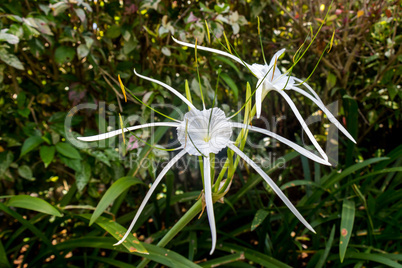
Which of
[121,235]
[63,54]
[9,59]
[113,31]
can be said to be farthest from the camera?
[113,31]

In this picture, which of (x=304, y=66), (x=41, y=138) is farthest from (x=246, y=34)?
(x=41, y=138)

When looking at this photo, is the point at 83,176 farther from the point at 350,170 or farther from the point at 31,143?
the point at 350,170

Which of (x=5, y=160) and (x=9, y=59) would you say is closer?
(x=9, y=59)

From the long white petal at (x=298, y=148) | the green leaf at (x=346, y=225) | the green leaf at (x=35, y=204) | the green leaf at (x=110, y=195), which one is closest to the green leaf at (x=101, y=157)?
the green leaf at (x=110, y=195)

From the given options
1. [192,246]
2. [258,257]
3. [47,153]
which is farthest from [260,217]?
[47,153]

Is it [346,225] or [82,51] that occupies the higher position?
[82,51]
